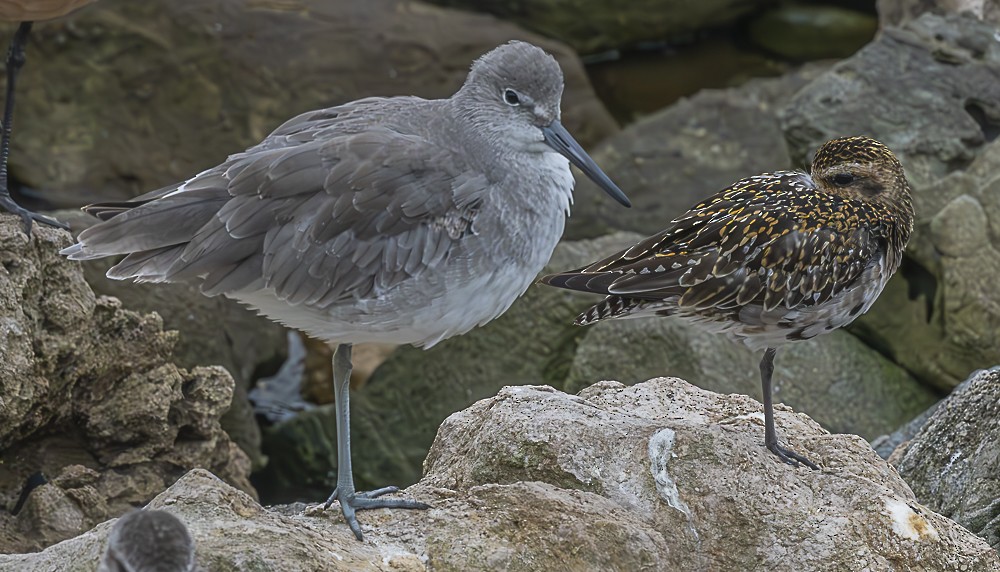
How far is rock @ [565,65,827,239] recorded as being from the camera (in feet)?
40.9

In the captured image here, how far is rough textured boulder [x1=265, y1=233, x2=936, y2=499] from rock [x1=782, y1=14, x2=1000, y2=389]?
371mm

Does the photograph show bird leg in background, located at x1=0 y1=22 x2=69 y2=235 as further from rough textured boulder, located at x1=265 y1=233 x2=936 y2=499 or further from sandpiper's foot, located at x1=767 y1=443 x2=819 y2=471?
sandpiper's foot, located at x1=767 y1=443 x2=819 y2=471

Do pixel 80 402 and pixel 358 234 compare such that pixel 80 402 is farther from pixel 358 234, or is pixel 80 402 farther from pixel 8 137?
pixel 358 234

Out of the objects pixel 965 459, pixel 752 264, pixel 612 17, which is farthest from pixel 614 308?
pixel 612 17

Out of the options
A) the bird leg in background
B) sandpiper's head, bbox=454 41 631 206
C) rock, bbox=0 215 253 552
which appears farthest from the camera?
the bird leg in background

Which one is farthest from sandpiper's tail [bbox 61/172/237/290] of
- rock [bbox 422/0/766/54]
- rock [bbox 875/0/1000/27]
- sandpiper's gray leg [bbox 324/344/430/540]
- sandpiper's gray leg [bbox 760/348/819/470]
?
rock [bbox 422/0/766/54]

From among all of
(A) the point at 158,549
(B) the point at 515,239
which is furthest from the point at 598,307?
(A) the point at 158,549

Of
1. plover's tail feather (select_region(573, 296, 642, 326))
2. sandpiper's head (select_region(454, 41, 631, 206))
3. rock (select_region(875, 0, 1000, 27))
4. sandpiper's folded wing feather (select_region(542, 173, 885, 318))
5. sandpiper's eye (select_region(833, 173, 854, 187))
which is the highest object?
sandpiper's head (select_region(454, 41, 631, 206))

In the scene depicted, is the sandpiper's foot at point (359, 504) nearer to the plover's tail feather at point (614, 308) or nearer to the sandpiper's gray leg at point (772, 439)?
the plover's tail feather at point (614, 308)

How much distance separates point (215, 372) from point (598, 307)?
236 cm

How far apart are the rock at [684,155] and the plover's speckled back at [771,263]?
218 inches

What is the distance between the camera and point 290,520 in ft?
18.1

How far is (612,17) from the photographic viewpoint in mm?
16016

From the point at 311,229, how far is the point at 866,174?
2.62 meters
